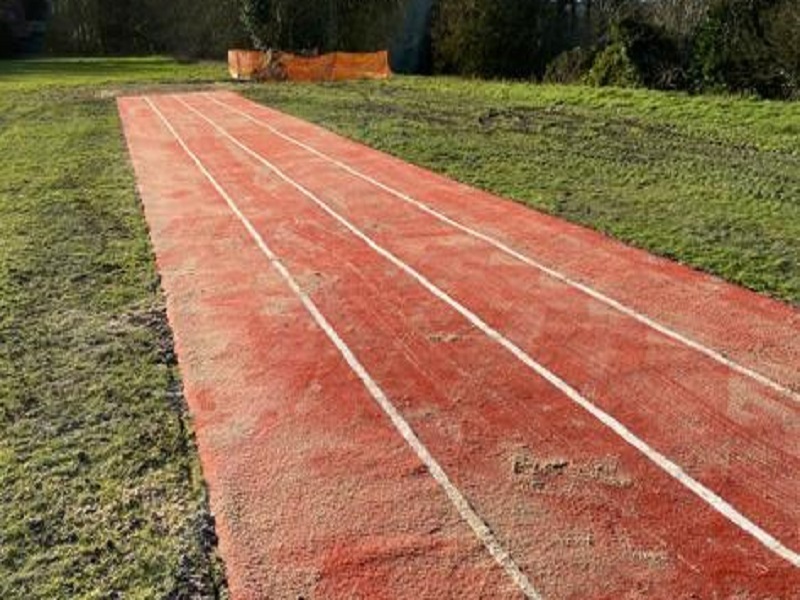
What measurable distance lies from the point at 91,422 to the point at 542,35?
32.2 m

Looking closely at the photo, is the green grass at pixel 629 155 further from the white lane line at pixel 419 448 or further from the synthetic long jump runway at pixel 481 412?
the white lane line at pixel 419 448

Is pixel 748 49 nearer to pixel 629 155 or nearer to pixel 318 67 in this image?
pixel 629 155

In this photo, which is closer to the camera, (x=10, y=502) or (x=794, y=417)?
(x=10, y=502)

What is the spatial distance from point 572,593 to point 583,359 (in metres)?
3.08

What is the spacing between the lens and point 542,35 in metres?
35.3

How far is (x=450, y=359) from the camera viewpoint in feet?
24.6

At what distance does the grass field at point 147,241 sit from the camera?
524 centimetres

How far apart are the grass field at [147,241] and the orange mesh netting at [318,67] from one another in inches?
318

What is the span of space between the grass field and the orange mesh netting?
26.5ft

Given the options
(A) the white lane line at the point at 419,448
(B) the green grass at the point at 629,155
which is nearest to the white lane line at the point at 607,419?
(A) the white lane line at the point at 419,448

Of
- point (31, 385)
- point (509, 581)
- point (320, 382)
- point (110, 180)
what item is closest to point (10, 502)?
point (31, 385)

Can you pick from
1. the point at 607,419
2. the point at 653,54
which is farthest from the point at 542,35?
the point at 607,419

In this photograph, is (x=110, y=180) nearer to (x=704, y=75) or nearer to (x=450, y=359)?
(x=450, y=359)

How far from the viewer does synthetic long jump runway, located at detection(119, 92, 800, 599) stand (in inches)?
195
